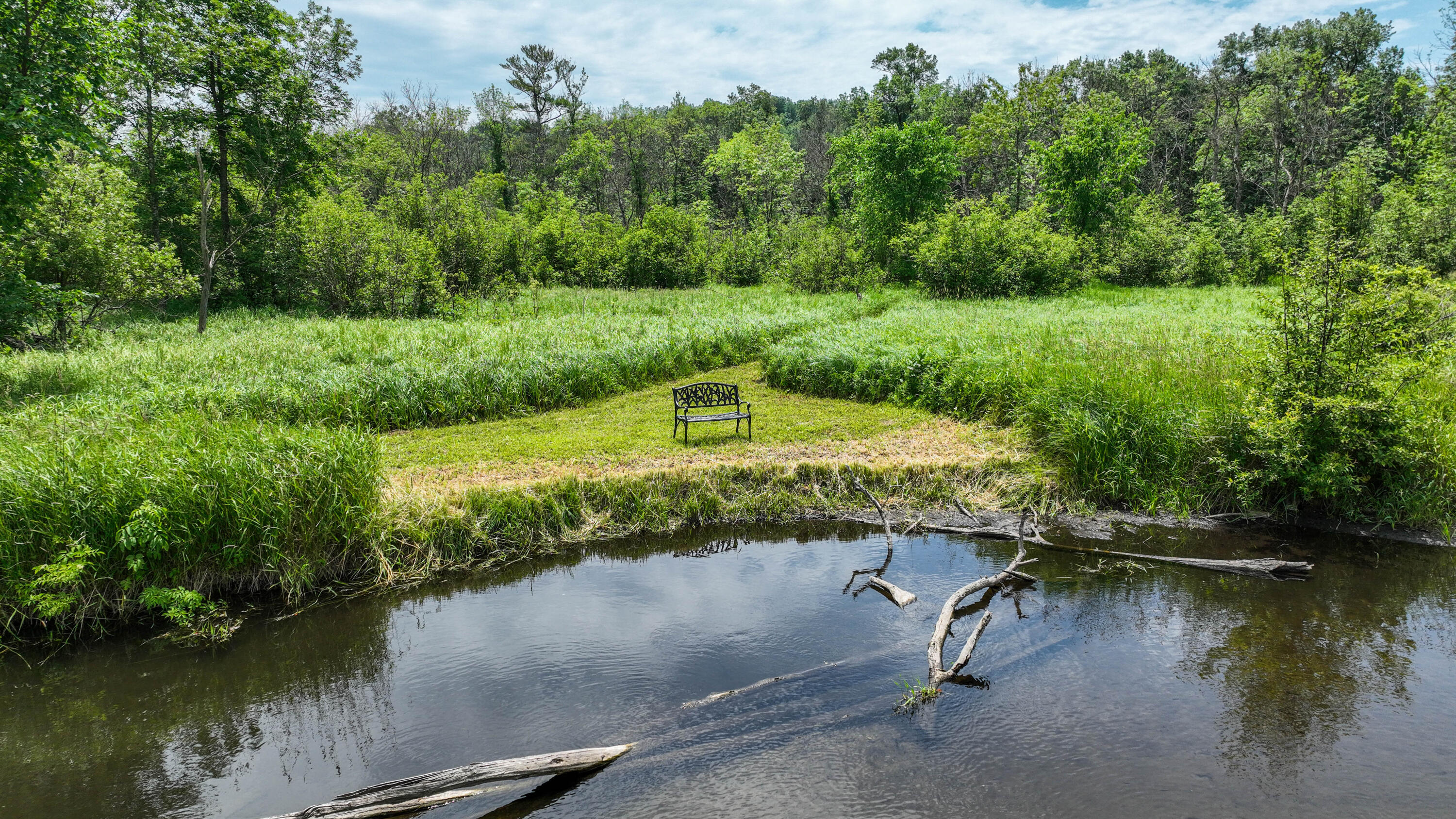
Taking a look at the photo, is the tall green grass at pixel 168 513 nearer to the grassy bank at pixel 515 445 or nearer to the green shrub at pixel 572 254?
the grassy bank at pixel 515 445

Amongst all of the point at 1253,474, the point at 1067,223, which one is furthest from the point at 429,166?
the point at 1253,474

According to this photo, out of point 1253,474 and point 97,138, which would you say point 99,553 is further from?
point 1253,474

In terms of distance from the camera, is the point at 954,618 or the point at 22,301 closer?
the point at 954,618

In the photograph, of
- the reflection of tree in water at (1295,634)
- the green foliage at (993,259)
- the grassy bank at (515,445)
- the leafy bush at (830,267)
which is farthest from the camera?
the leafy bush at (830,267)

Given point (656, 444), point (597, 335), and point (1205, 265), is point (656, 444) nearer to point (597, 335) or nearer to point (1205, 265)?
point (597, 335)

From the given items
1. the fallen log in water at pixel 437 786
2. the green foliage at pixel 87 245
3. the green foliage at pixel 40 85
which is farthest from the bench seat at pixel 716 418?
the green foliage at pixel 87 245

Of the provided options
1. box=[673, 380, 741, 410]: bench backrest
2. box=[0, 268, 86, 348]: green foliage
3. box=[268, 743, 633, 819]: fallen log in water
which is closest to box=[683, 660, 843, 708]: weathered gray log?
box=[268, 743, 633, 819]: fallen log in water

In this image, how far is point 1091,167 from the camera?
112 feet

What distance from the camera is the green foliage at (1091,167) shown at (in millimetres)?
34188

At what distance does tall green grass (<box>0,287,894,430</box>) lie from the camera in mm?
11562

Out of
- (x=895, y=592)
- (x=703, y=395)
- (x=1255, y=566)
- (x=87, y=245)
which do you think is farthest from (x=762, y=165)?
(x=895, y=592)

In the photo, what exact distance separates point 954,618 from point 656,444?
5.58 metres

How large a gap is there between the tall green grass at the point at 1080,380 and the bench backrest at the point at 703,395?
3.62 m

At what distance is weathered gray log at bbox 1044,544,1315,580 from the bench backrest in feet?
20.7
